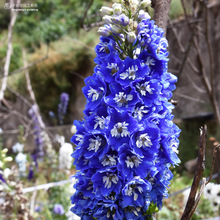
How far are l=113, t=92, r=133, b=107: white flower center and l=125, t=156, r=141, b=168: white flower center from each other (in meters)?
0.14

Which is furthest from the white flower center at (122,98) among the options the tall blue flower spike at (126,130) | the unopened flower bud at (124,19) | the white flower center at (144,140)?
the unopened flower bud at (124,19)

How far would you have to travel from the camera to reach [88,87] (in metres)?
0.85

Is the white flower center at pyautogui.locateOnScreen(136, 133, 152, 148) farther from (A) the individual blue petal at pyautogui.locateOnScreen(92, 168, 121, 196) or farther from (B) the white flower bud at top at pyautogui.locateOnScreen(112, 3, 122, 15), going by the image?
(B) the white flower bud at top at pyautogui.locateOnScreen(112, 3, 122, 15)

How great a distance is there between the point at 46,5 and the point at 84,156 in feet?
20.7

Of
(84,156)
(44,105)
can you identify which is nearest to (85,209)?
(84,156)

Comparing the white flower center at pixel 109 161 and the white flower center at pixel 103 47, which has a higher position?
the white flower center at pixel 103 47

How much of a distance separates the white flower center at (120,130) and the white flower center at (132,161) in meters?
0.06

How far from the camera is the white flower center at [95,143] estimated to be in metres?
0.77

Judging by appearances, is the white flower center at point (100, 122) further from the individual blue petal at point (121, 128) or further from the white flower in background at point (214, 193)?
the white flower in background at point (214, 193)

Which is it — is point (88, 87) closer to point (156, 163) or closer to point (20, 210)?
point (156, 163)

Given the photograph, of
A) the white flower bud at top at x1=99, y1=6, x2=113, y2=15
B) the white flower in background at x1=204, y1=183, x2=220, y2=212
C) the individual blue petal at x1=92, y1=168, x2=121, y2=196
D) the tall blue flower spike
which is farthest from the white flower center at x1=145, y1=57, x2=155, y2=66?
the white flower in background at x1=204, y1=183, x2=220, y2=212

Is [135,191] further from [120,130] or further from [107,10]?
[107,10]

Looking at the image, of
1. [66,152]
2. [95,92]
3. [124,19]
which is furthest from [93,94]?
[66,152]

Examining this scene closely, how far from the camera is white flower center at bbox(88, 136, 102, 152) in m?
0.77
